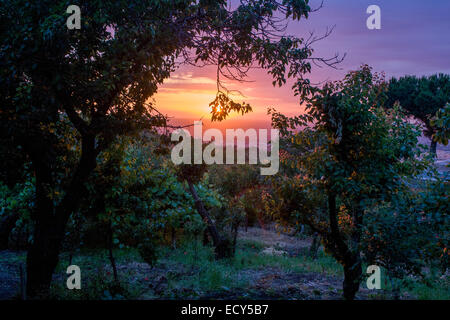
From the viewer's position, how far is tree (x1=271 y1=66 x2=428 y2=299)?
6859mm

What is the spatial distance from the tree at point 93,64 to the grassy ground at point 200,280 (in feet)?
5.95

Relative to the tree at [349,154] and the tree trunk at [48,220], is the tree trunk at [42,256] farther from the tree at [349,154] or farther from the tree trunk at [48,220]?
the tree at [349,154]

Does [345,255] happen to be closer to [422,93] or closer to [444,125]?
[444,125]

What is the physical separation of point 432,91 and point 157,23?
4255 centimetres

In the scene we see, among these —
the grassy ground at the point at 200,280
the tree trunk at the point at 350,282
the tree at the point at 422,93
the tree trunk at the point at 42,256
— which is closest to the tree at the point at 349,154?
the tree trunk at the point at 350,282

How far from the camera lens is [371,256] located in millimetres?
7004

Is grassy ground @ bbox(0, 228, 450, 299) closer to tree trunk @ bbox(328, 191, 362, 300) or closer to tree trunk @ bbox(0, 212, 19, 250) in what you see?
tree trunk @ bbox(328, 191, 362, 300)

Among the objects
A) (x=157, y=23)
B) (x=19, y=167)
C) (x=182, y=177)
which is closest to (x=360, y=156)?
(x=157, y=23)

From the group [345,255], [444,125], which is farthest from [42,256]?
[444,125]

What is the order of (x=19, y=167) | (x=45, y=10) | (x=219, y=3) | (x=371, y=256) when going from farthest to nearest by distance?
(x=19, y=167) < (x=219, y=3) < (x=371, y=256) < (x=45, y=10)

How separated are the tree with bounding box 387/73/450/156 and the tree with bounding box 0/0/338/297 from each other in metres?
35.1

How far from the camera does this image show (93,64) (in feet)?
22.8

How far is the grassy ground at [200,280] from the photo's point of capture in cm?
883
